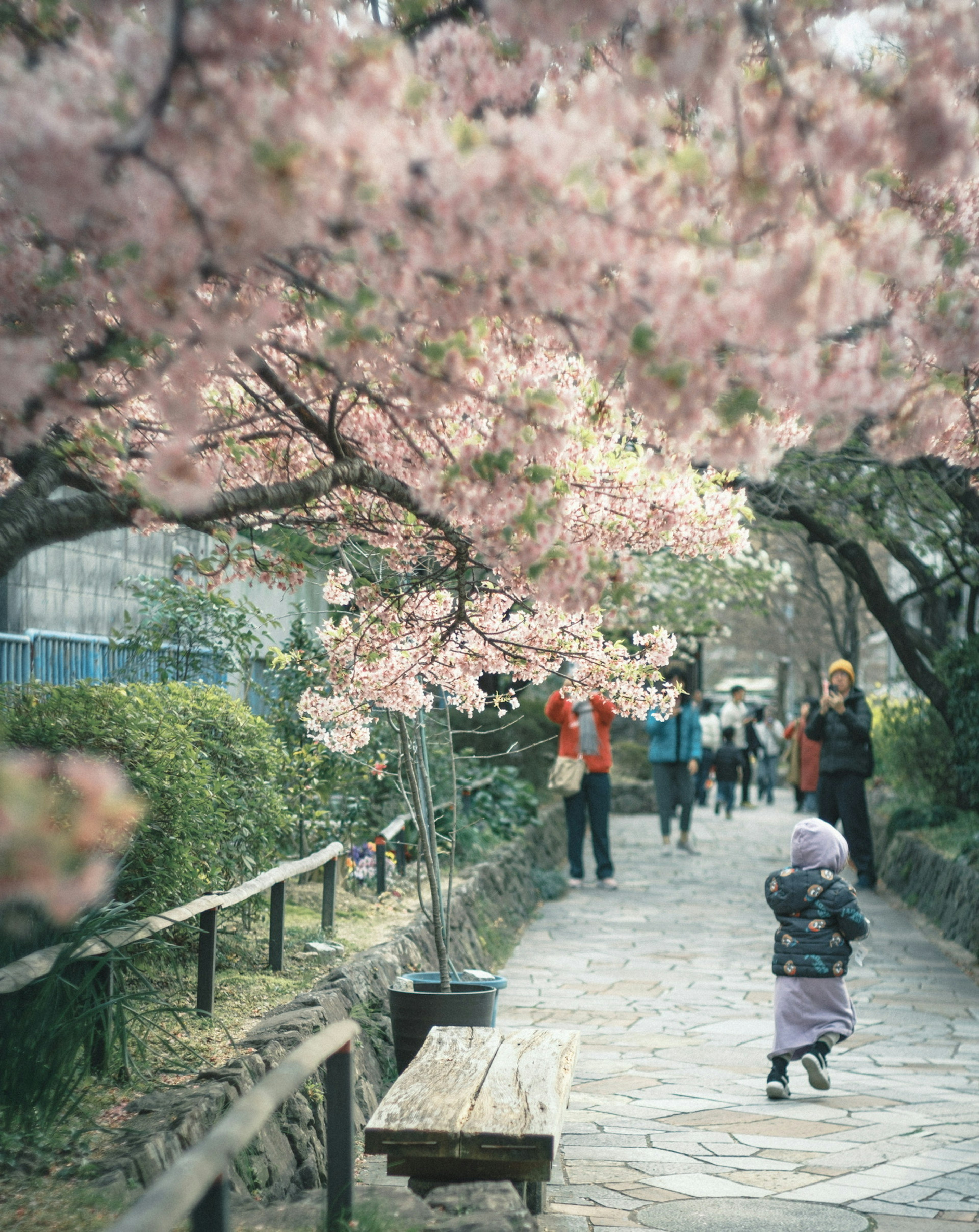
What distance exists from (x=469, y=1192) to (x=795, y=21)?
10.6 ft

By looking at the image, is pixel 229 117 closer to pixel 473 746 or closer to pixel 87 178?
pixel 87 178

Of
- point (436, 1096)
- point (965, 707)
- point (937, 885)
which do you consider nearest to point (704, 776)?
point (965, 707)

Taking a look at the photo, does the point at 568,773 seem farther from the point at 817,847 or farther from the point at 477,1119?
the point at 477,1119

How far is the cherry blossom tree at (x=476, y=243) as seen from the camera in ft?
7.79

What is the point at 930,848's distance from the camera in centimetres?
1252

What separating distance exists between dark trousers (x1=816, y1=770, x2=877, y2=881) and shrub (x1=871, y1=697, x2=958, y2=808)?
132 cm

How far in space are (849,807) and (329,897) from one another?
640 centimetres

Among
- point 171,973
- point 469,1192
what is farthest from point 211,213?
point 171,973

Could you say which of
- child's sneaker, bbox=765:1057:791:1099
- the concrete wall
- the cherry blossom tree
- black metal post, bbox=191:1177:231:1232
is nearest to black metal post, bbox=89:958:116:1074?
the cherry blossom tree

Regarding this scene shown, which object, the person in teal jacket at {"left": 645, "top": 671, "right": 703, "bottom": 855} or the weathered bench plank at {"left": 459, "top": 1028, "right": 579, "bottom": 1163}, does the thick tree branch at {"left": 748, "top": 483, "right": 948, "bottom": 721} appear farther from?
the weathered bench plank at {"left": 459, "top": 1028, "right": 579, "bottom": 1163}

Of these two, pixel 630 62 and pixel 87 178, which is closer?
pixel 87 178

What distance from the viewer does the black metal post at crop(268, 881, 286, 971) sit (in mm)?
6754

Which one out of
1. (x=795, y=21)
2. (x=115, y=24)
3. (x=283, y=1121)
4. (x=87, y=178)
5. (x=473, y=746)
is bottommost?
(x=283, y=1121)

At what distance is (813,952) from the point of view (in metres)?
6.62
